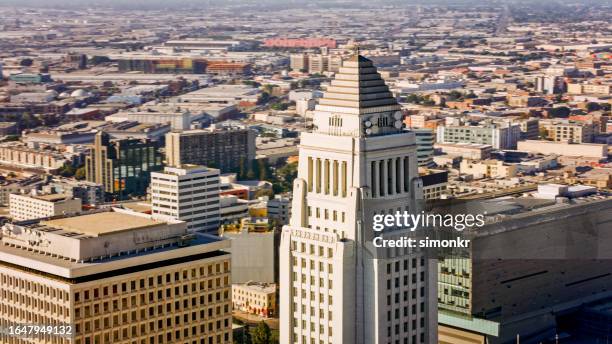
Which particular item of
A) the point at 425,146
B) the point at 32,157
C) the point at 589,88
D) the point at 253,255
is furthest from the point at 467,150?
the point at 589,88

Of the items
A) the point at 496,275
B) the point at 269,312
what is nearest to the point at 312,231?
→ the point at 496,275

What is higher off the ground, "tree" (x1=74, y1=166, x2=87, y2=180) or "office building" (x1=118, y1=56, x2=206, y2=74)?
"office building" (x1=118, y1=56, x2=206, y2=74)

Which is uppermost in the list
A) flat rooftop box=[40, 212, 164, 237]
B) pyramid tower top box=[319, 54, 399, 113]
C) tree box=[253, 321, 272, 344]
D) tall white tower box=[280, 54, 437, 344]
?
pyramid tower top box=[319, 54, 399, 113]

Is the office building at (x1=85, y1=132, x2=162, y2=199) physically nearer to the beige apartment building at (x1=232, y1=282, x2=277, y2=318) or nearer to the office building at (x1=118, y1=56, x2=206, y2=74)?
the beige apartment building at (x1=232, y1=282, x2=277, y2=318)

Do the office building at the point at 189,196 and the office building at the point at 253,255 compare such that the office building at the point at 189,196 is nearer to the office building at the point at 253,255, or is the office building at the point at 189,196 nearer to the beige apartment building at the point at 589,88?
the office building at the point at 253,255

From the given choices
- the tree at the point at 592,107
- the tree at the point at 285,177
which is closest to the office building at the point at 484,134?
the tree at the point at 285,177

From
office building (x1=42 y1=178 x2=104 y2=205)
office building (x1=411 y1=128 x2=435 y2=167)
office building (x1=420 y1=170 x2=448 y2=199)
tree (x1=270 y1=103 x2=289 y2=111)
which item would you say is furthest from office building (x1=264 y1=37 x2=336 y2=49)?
office building (x1=420 y1=170 x2=448 y2=199)

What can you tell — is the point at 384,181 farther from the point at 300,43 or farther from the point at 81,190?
the point at 300,43

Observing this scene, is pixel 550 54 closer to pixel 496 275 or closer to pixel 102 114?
pixel 102 114
